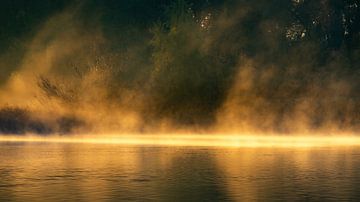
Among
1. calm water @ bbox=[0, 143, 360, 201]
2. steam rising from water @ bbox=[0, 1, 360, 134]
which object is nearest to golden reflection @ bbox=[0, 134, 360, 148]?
steam rising from water @ bbox=[0, 1, 360, 134]

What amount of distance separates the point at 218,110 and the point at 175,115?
7.52ft

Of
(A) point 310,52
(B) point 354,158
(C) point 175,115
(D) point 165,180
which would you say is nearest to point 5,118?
(C) point 175,115

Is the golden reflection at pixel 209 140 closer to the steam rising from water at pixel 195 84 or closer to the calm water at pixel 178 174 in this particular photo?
the steam rising from water at pixel 195 84

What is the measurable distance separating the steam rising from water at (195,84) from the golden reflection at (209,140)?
2839 mm

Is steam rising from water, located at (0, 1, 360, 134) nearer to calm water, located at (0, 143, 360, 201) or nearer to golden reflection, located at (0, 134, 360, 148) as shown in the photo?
golden reflection, located at (0, 134, 360, 148)

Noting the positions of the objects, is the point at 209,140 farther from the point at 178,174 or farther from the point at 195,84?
the point at 178,174

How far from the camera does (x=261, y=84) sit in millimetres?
52875

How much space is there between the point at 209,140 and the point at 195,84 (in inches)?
407

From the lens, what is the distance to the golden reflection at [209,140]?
3906 cm

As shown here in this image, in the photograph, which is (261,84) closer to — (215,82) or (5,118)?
(215,82)

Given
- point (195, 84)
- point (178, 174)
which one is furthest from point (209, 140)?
point (178, 174)

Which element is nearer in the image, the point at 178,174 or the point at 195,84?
the point at 178,174

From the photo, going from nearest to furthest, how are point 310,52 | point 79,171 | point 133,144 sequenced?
1. point 79,171
2. point 133,144
3. point 310,52

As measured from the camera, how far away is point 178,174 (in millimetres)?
24234
